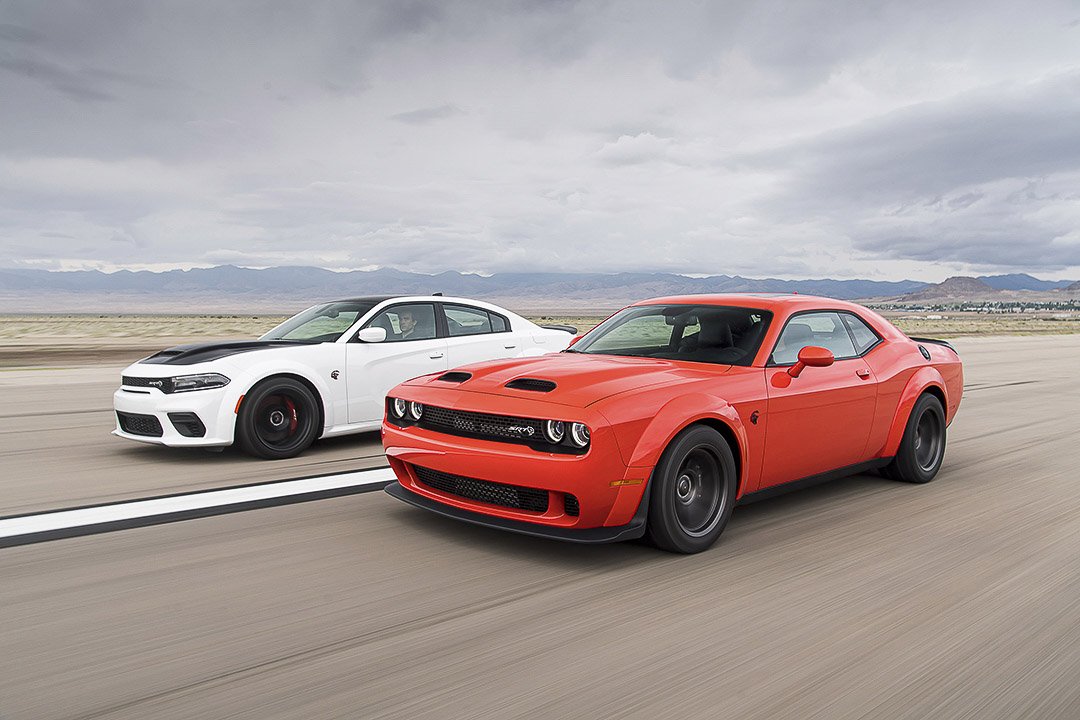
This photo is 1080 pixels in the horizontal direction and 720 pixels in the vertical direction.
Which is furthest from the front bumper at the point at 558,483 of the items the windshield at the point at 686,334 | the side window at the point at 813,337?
the side window at the point at 813,337

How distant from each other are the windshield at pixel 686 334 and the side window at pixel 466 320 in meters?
2.76

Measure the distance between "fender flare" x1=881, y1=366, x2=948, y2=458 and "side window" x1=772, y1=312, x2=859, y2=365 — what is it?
579 millimetres

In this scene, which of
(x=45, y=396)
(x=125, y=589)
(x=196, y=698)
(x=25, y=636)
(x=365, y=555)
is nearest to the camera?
(x=196, y=698)

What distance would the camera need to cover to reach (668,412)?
4.48 meters

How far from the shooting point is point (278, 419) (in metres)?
7.43

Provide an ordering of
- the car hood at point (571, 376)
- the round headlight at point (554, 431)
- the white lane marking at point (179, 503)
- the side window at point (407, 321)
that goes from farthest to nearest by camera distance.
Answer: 1. the side window at point (407, 321)
2. the white lane marking at point (179, 503)
3. the car hood at point (571, 376)
4. the round headlight at point (554, 431)

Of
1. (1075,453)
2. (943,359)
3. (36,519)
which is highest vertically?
(943,359)

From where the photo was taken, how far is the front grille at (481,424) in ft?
14.6

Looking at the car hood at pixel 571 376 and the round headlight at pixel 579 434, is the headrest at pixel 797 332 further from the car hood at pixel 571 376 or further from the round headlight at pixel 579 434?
the round headlight at pixel 579 434

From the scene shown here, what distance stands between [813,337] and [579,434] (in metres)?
2.31

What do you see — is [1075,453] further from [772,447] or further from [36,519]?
[36,519]

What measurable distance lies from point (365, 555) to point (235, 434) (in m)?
2.97

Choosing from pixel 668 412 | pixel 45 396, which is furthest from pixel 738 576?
Result: pixel 45 396

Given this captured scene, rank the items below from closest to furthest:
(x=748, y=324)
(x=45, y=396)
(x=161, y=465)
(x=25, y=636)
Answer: (x=25, y=636), (x=748, y=324), (x=161, y=465), (x=45, y=396)
